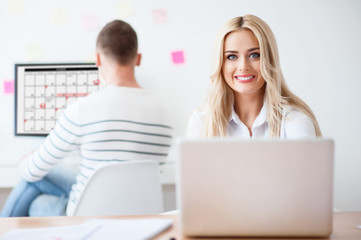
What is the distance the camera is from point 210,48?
229 centimetres

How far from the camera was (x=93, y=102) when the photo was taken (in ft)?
4.49

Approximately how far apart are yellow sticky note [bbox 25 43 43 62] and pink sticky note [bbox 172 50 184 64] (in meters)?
0.85

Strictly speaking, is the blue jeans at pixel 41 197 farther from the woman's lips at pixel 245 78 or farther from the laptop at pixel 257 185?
the laptop at pixel 257 185

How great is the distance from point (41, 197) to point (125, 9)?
127 cm

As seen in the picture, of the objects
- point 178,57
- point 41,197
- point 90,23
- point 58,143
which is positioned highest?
point 90,23

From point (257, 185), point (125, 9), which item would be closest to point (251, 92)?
point (257, 185)

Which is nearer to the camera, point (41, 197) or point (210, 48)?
point (41, 197)

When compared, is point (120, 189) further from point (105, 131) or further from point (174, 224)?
point (174, 224)

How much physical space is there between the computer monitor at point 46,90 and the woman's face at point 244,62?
3.69ft

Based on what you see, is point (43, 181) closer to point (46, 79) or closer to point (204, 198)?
point (46, 79)

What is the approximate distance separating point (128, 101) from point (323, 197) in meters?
0.95

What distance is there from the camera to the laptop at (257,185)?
573 millimetres

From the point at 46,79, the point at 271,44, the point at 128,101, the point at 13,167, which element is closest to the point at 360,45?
the point at 271,44

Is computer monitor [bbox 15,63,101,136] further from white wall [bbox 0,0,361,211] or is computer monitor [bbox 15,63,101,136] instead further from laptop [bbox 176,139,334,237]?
laptop [bbox 176,139,334,237]
